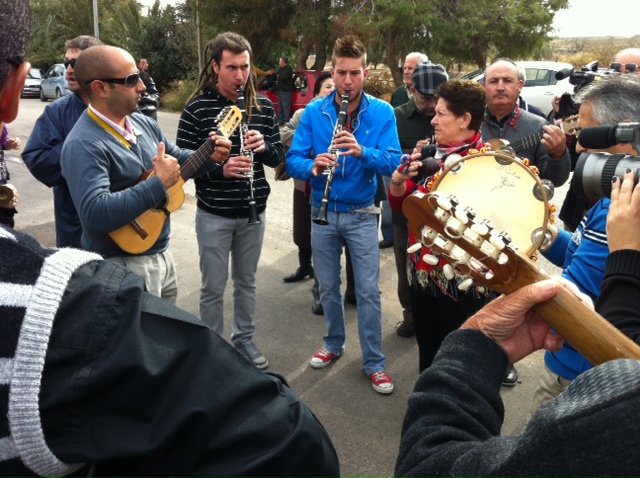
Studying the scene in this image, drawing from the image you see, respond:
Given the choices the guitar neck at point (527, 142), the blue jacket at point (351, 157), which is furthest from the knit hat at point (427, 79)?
the guitar neck at point (527, 142)

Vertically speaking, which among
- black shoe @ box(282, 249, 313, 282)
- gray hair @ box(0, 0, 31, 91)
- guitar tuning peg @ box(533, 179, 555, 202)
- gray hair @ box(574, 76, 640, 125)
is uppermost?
gray hair @ box(0, 0, 31, 91)

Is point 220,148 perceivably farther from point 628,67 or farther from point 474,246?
point 628,67

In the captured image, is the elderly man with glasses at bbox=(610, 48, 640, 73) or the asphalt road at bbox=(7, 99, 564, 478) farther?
the elderly man with glasses at bbox=(610, 48, 640, 73)

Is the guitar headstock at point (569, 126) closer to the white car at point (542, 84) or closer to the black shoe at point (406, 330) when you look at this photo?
the black shoe at point (406, 330)

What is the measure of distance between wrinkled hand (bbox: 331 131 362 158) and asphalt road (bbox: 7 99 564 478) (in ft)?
4.74

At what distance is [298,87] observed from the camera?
1514cm

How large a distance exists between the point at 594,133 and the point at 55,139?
10.6ft

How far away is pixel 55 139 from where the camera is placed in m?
3.62

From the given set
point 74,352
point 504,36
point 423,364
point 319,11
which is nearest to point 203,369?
point 74,352

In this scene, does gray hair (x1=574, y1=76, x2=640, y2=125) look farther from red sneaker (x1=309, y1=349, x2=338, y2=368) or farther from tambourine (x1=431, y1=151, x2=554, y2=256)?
red sneaker (x1=309, y1=349, x2=338, y2=368)

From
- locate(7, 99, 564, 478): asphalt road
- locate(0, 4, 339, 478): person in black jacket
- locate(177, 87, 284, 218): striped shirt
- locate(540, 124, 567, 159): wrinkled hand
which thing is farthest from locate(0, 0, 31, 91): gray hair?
locate(540, 124, 567, 159): wrinkled hand

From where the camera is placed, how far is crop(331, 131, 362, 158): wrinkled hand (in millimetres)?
3416

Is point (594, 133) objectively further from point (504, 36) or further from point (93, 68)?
point (504, 36)

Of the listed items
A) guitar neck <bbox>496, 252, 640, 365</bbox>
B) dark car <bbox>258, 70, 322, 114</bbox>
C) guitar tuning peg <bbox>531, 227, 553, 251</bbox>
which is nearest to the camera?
guitar neck <bbox>496, 252, 640, 365</bbox>
